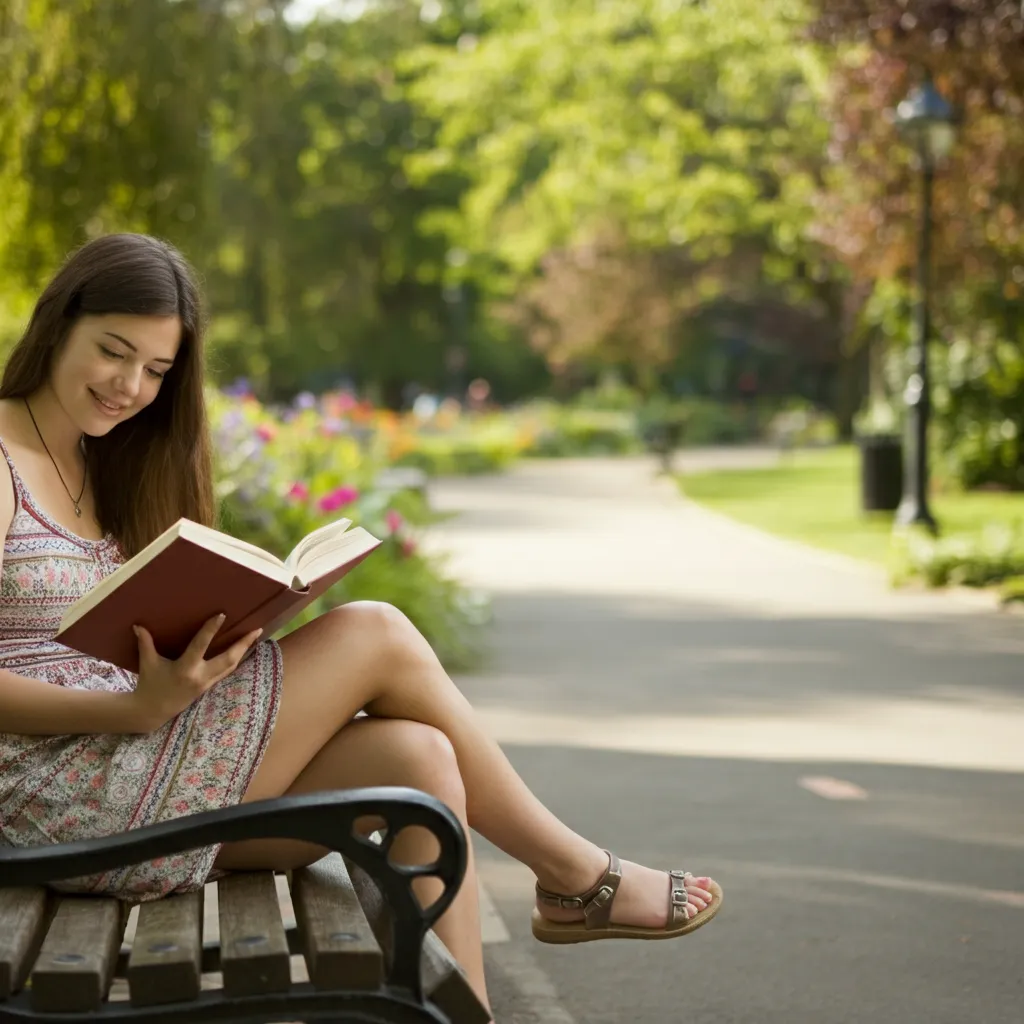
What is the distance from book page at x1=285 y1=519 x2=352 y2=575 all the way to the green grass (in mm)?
9808

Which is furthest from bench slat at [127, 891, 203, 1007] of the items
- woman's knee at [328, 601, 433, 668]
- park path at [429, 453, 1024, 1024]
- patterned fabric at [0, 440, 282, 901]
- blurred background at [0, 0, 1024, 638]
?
blurred background at [0, 0, 1024, 638]

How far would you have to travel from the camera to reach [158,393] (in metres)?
3.30

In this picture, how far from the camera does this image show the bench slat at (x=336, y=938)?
2.35 m

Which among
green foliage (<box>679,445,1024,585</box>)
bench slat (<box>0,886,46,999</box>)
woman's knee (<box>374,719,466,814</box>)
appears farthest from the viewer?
green foliage (<box>679,445,1024,585</box>)

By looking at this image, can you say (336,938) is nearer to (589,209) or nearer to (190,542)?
(190,542)

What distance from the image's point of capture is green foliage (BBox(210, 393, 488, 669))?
847cm

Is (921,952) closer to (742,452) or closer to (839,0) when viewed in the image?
(839,0)

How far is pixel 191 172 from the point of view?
40.0 feet

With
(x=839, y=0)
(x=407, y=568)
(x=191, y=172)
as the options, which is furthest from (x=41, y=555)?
(x=839, y=0)

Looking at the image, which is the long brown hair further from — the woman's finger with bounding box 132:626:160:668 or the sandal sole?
the sandal sole

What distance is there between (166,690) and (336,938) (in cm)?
52

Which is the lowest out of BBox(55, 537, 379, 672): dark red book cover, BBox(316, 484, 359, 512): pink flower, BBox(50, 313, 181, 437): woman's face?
BBox(316, 484, 359, 512): pink flower

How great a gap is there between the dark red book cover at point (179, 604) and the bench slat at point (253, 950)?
44 centimetres

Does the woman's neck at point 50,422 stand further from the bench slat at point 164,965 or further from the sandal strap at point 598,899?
the sandal strap at point 598,899
